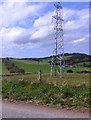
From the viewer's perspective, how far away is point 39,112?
30.2 ft

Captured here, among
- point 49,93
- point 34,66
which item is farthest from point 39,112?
point 34,66

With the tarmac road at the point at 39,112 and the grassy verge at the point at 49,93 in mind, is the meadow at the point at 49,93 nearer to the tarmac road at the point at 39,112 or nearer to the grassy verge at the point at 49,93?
the grassy verge at the point at 49,93

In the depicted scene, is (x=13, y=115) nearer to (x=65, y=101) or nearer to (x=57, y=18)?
(x=65, y=101)

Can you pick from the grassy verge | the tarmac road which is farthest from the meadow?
the tarmac road

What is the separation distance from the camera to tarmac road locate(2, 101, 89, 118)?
8.66 meters

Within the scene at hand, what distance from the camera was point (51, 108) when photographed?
1002 cm

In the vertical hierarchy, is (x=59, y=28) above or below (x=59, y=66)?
above

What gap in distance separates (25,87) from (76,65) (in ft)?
100

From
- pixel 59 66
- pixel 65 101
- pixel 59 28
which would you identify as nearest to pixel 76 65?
pixel 59 66

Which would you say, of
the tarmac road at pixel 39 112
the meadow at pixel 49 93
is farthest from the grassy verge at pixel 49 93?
the tarmac road at pixel 39 112

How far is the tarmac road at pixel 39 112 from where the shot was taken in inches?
341

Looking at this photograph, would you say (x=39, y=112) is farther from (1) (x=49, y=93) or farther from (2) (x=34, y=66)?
(2) (x=34, y=66)

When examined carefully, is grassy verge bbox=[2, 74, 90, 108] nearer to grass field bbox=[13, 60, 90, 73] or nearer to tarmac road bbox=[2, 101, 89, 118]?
tarmac road bbox=[2, 101, 89, 118]

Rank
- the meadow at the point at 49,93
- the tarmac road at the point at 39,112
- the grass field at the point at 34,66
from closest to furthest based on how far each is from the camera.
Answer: the tarmac road at the point at 39,112, the meadow at the point at 49,93, the grass field at the point at 34,66
